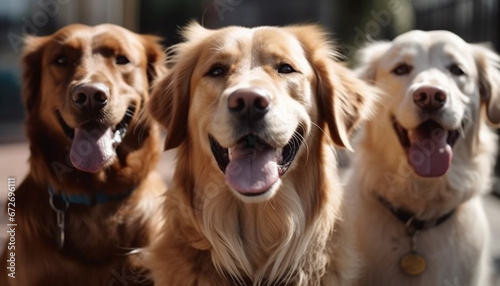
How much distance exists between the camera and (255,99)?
2.80m

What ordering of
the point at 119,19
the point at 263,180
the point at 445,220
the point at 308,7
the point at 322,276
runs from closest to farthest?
the point at 263,180, the point at 322,276, the point at 445,220, the point at 119,19, the point at 308,7

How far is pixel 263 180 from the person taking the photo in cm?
292

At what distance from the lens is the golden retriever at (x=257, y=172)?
309 cm

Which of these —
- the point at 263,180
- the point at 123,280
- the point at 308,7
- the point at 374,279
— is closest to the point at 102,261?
the point at 123,280

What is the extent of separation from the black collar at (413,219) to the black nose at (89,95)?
1843 mm

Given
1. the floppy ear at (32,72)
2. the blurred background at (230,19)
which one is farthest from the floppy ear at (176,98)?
the blurred background at (230,19)

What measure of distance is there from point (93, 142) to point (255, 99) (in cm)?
124

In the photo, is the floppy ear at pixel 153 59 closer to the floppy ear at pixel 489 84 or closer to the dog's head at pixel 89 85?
the dog's head at pixel 89 85

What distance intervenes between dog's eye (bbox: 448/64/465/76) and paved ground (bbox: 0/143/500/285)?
5.87 ft

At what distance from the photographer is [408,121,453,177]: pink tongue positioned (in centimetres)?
367

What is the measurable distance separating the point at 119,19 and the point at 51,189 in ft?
37.8

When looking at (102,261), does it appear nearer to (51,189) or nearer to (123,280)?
(123,280)

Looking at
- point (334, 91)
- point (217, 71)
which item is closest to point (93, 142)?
point (217, 71)

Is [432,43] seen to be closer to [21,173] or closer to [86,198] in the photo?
[86,198]
